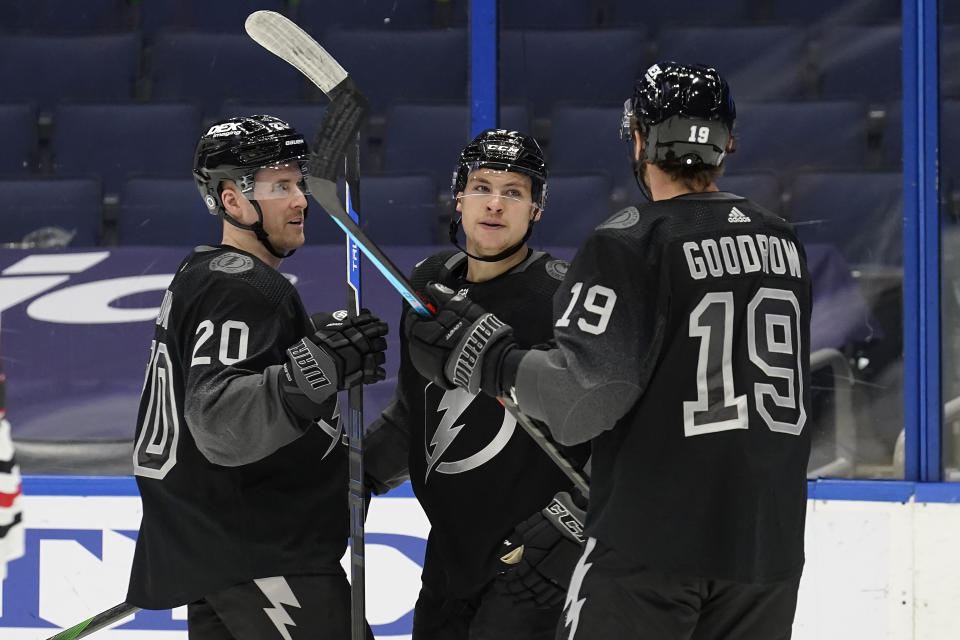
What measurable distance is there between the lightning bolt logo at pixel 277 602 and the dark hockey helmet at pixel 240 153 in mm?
628

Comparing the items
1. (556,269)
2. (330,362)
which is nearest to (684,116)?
(556,269)

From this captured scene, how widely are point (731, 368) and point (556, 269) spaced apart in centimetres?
59

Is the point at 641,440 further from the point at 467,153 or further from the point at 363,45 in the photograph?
the point at 363,45

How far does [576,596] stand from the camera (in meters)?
1.64

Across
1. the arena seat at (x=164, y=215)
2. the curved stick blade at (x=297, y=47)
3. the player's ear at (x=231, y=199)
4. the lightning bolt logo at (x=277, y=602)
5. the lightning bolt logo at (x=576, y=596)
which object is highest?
the curved stick blade at (x=297, y=47)

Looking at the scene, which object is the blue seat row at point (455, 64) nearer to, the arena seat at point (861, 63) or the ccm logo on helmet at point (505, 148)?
the arena seat at point (861, 63)

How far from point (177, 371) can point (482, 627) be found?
645mm

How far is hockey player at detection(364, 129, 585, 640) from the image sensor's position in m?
2.00

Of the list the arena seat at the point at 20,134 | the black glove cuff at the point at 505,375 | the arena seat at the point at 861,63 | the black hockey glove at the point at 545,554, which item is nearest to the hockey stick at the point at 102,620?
the black hockey glove at the point at 545,554

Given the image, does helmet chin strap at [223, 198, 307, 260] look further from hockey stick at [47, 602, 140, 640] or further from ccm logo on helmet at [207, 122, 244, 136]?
hockey stick at [47, 602, 140, 640]

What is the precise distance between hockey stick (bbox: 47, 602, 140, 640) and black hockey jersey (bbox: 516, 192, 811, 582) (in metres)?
0.92

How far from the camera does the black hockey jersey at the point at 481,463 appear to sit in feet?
6.66

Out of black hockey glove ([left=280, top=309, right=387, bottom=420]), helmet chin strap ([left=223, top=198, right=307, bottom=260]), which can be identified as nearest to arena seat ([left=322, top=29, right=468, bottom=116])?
helmet chin strap ([left=223, top=198, right=307, bottom=260])

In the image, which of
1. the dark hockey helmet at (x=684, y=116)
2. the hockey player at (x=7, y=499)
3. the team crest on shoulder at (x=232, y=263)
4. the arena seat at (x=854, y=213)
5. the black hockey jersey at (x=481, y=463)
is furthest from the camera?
the arena seat at (x=854, y=213)
